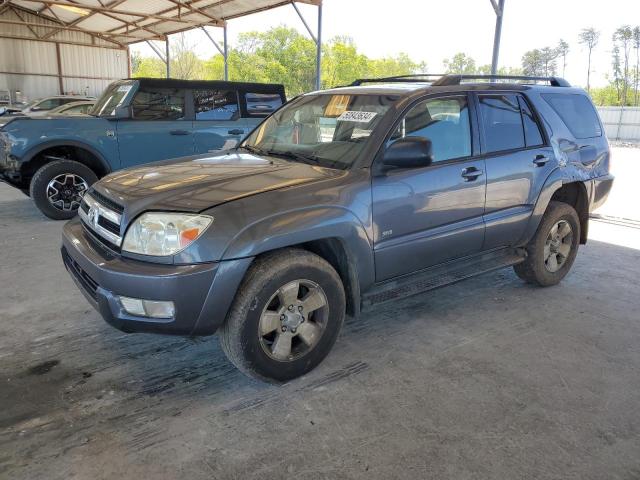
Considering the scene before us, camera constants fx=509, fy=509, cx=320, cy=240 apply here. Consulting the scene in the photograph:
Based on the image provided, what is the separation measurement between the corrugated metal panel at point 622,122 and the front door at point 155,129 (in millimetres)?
25556

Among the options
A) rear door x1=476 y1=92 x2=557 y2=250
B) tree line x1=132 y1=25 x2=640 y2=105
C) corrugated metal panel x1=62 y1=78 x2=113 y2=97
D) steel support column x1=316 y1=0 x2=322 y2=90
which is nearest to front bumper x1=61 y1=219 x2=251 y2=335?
rear door x1=476 y1=92 x2=557 y2=250

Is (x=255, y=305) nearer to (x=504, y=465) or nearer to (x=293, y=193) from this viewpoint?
(x=293, y=193)

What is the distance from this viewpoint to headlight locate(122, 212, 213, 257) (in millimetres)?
2506

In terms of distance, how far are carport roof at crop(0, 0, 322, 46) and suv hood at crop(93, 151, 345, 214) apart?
1225cm

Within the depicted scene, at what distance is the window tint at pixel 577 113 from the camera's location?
4.28 metres

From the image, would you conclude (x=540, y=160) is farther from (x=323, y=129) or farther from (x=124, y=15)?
(x=124, y=15)

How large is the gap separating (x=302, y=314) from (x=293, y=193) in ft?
2.24

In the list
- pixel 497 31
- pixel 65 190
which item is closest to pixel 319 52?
pixel 497 31

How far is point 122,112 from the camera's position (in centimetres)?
678

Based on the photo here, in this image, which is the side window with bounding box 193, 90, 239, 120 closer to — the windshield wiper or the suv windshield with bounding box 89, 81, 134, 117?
the suv windshield with bounding box 89, 81, 134, 117

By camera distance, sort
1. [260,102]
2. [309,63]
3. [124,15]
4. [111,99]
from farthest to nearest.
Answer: [309,63]
[124,15]
[260,102]
[111,99]

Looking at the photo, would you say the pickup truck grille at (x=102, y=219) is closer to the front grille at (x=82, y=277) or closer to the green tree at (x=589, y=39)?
the front grille at (x=82, y=277)

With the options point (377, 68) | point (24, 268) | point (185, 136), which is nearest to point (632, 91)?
point (377, 68)

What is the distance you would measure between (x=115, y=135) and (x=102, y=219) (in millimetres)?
4324
